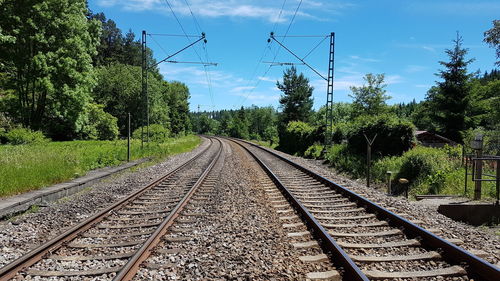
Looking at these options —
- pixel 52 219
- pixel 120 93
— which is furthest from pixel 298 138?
pixel 120 93

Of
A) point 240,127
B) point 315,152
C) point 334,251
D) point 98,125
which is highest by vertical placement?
point 240,127

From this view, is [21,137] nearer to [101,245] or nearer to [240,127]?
[101,245]

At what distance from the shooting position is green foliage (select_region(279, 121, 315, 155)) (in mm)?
29008

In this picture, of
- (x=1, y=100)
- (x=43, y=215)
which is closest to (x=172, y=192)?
(x=43, y=215)

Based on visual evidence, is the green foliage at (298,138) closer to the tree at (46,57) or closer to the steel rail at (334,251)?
the tree at (46,57)

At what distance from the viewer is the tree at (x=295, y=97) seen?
58281 millimetres

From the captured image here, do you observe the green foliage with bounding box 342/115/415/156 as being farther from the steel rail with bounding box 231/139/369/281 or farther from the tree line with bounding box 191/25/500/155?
the steel rail with bounding box 231/139/369/281

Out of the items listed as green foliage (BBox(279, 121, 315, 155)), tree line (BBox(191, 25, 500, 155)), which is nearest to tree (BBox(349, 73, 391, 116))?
tree line (BBox(191, 25, 500, 155))

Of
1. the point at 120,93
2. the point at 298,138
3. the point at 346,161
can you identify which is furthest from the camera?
the point at 120,93

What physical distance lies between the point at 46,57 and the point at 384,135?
26882 mm

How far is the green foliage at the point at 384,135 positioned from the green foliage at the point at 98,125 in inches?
1170

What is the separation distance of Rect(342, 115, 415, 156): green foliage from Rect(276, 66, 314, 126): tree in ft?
127

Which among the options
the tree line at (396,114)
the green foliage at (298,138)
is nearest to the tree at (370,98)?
the tree line at (396,114)

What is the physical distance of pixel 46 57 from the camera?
27266 mm
